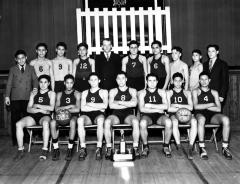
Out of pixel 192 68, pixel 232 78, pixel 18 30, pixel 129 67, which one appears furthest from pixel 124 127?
pixel 18 30

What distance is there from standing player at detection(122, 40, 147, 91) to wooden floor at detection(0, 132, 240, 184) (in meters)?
1.26

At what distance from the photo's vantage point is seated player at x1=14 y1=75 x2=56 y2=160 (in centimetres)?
529

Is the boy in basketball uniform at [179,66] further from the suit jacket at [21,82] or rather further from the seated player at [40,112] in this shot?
the suit jacket at [21,82]

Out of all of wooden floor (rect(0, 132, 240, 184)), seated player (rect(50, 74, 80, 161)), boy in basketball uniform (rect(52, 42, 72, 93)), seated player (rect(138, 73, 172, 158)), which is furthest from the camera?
boy in basketball uniform (rect(52, 42, 72, 93))

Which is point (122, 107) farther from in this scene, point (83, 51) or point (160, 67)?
point (83, 51)

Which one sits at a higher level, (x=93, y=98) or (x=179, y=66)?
(x=179, y=66)

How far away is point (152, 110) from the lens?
5449 mm

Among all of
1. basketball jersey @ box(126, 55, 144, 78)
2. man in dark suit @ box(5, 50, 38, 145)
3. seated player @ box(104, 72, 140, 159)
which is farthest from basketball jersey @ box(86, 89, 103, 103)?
man in dark suit @ box(5, 50, 38, 145)

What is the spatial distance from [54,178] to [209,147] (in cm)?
271

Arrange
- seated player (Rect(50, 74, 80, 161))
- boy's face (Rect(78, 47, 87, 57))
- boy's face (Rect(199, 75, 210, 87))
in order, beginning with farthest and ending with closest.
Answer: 1. boy's face (Rect(78, 47, 87, 57))
2. boy's face (Rect(199, 75, 210, 87))
3. seated player (Rect(50, 74, 80, 161))

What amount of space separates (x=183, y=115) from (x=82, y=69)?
1.90 meters

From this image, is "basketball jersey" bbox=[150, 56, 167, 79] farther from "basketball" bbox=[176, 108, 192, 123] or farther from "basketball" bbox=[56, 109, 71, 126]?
"basketball" bbox=[56, 109, 71, 126]

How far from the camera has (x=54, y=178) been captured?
4223mm

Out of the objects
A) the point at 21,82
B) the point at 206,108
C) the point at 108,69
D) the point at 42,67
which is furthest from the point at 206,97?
the point at 21,82
